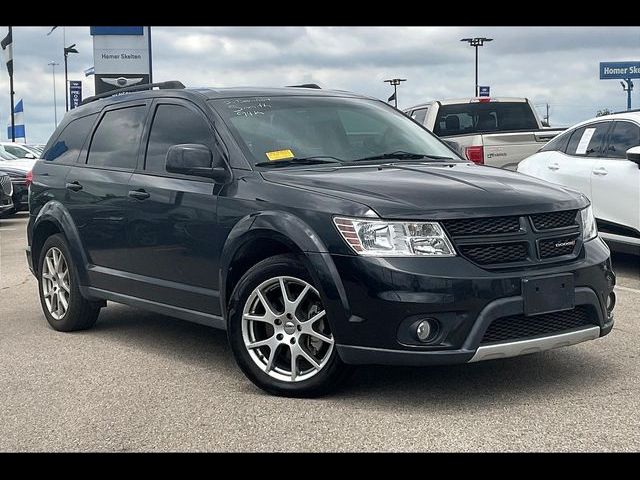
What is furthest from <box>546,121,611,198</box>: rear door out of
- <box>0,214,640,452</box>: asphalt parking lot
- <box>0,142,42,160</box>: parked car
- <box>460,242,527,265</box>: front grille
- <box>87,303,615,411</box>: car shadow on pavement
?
<box>0,142,42,160</box>: parked car

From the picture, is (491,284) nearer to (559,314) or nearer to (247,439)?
(559,314)

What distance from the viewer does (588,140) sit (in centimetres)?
944

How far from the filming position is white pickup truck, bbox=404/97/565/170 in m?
12.1

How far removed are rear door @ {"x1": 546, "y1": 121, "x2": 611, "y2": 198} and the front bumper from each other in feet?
16.4

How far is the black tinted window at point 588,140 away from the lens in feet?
30.4

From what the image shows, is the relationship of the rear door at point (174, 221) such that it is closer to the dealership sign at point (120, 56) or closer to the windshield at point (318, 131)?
the windshield at point (318, 131)

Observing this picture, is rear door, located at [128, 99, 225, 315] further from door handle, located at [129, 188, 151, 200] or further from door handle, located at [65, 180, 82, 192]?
door handle, located at [65, 180, 82, 192]

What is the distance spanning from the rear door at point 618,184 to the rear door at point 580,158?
3.9 inches

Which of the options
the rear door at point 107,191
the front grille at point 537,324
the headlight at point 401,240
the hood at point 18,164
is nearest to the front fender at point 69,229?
the rear door at point 107,191

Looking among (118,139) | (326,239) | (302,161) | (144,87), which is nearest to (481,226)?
(326,239)

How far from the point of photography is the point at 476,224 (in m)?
4.44

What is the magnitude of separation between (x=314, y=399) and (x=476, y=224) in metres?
1.28
